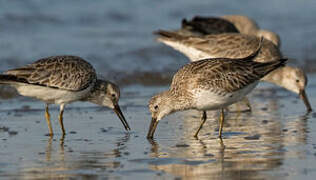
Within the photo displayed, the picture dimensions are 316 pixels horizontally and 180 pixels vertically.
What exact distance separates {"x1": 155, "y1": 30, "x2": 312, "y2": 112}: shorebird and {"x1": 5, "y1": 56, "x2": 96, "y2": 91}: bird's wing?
10.8 ft

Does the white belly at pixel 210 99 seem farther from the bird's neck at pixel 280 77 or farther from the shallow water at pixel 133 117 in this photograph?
the bird's neck at pixel 280 77

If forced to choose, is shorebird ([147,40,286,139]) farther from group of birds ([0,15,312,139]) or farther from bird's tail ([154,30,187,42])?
bird's tail ([154,30,187,42])

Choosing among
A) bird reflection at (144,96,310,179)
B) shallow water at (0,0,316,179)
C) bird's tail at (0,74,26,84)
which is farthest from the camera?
bird's tail at (0,74,26,84)

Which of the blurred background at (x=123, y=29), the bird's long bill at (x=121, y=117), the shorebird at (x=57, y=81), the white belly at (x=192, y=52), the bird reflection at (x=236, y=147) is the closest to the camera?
the bird reflection at (x=236, y=147)

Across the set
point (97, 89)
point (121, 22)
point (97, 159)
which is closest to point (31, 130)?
point (97, 89)

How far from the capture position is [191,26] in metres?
15.3

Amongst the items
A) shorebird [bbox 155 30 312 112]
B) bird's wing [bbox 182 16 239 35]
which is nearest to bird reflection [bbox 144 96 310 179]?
shorebird [bbox 155 30 312 112]

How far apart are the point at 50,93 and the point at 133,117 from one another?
Answer: 1515mm

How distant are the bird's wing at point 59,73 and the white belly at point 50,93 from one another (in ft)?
0.27

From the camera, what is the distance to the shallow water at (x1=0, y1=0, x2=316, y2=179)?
7663 millimetres

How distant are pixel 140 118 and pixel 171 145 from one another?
2.15m

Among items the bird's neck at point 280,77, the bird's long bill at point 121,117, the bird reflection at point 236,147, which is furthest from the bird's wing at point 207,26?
the bird's long bill at point 121,117

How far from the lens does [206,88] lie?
933 centimetres

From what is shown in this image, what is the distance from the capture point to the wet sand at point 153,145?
7.47m
